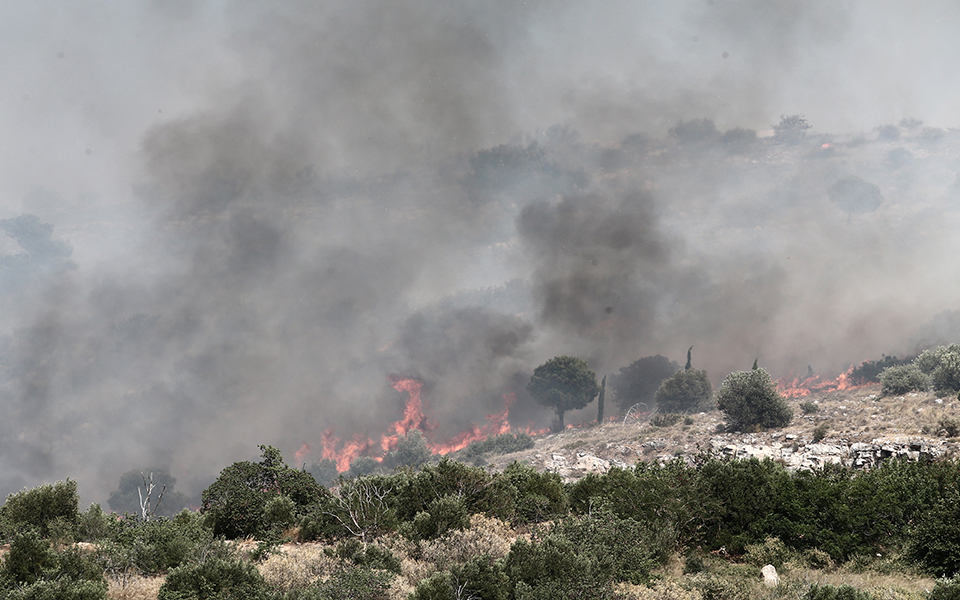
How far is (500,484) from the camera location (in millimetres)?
25891

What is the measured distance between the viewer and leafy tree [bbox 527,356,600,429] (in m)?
138

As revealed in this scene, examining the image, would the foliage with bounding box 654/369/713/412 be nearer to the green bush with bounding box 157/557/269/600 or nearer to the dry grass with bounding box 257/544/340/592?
the dry grass with bounding box 257/544/340/592

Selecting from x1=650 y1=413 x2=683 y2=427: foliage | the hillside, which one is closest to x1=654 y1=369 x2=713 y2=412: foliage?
the hillside

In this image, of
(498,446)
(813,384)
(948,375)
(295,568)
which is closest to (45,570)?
(295,568)

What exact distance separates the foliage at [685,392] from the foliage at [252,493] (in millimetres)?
98088

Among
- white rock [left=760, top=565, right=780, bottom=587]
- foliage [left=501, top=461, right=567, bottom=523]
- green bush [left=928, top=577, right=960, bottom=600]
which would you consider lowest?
white rock [left=760, top=565, right=780, bottom=587]

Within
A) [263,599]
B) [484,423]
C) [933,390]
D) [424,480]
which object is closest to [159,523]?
[424,480]

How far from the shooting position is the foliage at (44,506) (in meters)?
21.4

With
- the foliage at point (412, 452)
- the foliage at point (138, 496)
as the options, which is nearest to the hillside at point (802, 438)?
the foliage at point (412, 452)

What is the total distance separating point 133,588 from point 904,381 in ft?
265

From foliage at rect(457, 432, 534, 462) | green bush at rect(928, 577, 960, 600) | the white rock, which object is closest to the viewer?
green bush at rect(928, 577, 960, 600)

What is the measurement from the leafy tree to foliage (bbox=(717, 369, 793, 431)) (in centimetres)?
6979

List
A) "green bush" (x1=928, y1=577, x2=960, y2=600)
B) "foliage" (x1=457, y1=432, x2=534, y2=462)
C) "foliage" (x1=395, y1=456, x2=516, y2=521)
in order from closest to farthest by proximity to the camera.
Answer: "green bush" (x1=928, y1=577, x2=960, y2=600)
"foliage" (x1=395, y1=456, x2=516, y2=521)
"foliage" (x1=457, y1=432, x2=534, y2=462)

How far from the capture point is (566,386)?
138000 millimetres
